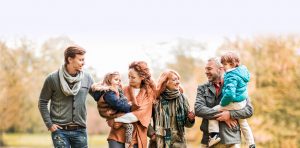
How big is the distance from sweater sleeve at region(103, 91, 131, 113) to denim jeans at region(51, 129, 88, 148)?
0.50 metres

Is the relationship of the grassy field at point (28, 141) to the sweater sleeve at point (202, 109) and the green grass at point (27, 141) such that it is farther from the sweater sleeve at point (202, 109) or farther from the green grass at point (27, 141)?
the sweater sleeve at point (202, 109)

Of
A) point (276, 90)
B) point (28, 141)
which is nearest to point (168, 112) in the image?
point (276, 90)

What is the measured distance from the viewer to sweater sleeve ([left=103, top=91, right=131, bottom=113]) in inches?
239

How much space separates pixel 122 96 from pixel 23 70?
1063 inches

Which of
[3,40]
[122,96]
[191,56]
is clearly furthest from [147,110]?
[3,40]

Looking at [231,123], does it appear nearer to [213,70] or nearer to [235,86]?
[235,86]

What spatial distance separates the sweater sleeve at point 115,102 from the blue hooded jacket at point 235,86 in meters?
1.03

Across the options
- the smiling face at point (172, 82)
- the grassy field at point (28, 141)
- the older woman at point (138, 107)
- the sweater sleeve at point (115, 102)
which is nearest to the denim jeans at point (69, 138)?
the older woman at point (138, 107)

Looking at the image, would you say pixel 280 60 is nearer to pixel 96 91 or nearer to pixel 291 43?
pixel 291 43

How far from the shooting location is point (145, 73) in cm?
627

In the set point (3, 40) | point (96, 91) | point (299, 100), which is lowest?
point (299, 100)

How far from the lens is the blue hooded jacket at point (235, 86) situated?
237 inches

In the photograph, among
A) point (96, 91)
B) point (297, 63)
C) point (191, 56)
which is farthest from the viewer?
point (191, 56)

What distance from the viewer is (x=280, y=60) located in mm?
22547
